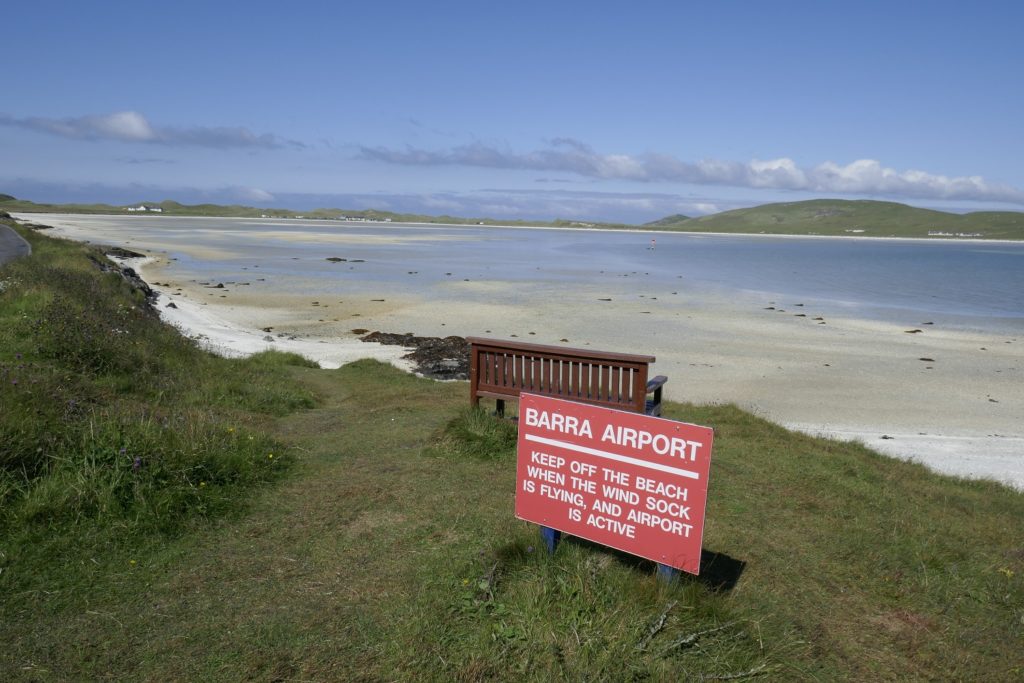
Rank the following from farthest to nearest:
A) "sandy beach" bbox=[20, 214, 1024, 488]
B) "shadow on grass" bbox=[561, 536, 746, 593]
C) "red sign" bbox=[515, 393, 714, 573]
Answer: "sandy beach" bbox=[20, 214, 1024, 488] → "shadow on grass" bbox=[561, 536, 746, 593] → "red sign" bbox=[515, 393, 714, 573]

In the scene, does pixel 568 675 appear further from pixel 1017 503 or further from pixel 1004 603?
pixel 1017 503

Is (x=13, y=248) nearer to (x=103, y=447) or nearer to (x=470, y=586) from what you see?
(x=103, y=447)

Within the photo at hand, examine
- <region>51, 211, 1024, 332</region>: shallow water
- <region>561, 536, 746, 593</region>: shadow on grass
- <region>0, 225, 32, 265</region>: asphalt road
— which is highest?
<region>0, 225, 32, 265</region>: asphalt road

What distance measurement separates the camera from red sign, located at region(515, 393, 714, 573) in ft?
13.6

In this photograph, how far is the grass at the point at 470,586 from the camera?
380cm

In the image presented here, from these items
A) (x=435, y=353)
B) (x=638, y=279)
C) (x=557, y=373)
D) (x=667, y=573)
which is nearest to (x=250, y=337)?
(x=435, y=353)

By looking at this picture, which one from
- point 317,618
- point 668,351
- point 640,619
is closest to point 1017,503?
point 640,619

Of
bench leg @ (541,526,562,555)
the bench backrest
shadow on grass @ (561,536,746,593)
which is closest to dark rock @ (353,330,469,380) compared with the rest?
the bench backrest

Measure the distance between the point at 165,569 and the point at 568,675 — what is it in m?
2.70

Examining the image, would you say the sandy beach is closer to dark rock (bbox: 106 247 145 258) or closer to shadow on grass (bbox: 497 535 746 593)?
shadow on grass (bbox: 497 535 746 593)

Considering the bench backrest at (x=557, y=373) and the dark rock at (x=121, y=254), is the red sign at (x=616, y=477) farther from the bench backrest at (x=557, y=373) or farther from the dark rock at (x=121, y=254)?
the dark rock at (x=121, y=254)

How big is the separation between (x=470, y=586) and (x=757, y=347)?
1818cm

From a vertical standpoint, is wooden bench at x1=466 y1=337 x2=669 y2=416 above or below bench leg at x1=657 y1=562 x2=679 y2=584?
above

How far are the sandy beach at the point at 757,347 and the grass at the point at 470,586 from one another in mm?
5094
